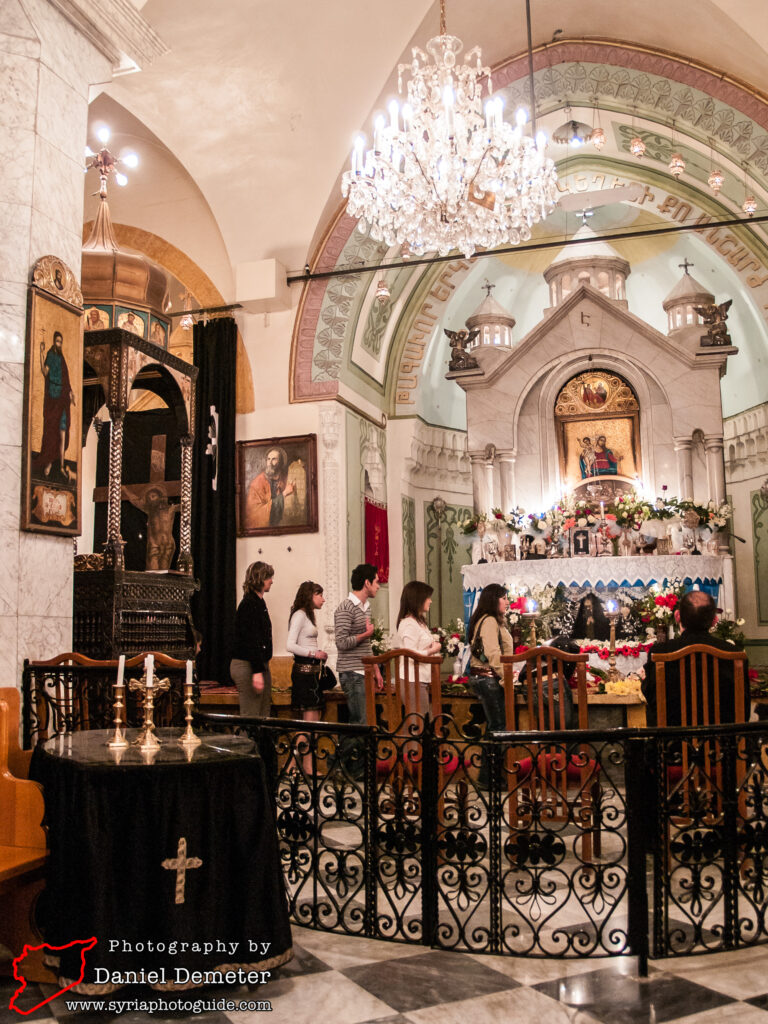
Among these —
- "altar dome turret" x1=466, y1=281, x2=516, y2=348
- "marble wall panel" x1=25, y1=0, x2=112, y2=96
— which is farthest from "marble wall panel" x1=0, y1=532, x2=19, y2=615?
"altar dome turret" x1=466, y1=281, x2=516, y2=348

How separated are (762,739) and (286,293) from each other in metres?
8.43

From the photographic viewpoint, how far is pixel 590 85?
11.1 metres

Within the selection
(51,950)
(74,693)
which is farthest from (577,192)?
(51,950)

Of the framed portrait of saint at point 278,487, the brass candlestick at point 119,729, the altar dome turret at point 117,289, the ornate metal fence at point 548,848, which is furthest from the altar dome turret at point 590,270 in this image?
the brass candlestick at point 119,729

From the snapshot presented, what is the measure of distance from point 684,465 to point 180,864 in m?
11.2

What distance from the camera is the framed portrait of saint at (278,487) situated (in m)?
10.6

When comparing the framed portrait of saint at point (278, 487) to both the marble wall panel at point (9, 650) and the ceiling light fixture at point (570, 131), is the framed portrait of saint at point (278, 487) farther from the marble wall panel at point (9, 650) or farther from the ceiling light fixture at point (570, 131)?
the marble wall panel at point (9, 650)

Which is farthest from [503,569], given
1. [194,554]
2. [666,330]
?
[666,330]

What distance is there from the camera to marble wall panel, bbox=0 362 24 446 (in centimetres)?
475

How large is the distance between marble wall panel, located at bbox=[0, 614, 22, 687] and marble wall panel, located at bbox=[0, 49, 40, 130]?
2599mm

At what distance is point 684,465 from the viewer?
1274 centimetres

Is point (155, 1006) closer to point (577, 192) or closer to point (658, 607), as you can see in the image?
point (658, 607)

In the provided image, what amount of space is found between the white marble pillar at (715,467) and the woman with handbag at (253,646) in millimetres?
7978

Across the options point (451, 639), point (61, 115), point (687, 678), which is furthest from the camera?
point (451, 639)
